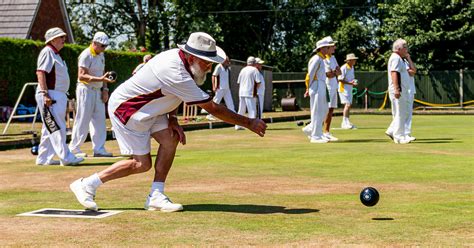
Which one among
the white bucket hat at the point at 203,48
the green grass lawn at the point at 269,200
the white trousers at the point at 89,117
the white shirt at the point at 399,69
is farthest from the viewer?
the white shirt at the point at 399,69

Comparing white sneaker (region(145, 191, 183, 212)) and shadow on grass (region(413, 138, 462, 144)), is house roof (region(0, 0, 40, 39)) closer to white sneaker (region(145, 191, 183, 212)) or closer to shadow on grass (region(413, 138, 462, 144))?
shadow on grass (region(413, 138, 462, 144))

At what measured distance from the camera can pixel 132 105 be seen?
7.16 meters

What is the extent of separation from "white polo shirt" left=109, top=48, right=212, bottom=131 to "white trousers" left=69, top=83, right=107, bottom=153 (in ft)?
16.9

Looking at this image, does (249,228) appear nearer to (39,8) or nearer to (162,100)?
(162,100)

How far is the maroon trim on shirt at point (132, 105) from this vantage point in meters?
7.10

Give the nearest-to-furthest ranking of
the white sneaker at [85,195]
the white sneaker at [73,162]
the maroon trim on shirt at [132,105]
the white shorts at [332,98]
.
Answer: the maroon trim on shirt at [132,105]
the white sneaker at [85,195]
the white sneaker at [73,162]
the white shorts at [332,98]

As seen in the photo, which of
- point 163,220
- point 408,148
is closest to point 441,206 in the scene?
point 163,220

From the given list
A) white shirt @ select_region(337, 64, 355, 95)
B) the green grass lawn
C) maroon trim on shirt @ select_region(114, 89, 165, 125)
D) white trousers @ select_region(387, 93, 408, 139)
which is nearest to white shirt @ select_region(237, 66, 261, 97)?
white shirt @ select_region(337, 64, 355, 95)

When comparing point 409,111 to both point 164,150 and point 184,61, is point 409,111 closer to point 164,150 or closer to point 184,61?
point 164,150

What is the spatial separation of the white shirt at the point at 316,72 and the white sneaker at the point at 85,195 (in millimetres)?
8602

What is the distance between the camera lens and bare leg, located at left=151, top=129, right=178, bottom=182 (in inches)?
288

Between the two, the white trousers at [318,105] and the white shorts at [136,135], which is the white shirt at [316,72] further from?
the white shorts at [136,135]

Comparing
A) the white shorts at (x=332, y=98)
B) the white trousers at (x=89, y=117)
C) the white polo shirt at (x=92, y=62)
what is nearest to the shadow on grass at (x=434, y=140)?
the white shorts at (x=332, y=98)

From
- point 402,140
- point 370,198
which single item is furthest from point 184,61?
point 402,140
